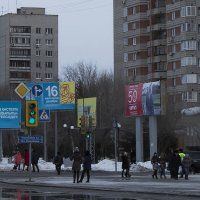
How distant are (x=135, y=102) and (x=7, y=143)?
4874 centimetres

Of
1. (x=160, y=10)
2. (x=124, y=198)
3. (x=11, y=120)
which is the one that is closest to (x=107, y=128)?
(x=11, y=120)

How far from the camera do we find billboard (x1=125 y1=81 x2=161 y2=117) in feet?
175

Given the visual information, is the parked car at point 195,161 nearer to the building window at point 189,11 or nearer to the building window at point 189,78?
the building window at point 189,78

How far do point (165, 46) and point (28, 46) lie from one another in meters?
44.5

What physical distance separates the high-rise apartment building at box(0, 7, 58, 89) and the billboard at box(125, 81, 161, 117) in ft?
293

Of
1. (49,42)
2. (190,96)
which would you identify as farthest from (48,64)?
(190,96)

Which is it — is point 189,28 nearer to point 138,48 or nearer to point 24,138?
point 138,48

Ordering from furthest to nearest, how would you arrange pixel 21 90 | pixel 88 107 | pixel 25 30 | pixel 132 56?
pixel 25 30
pixel 132 56
pixel 88 107
pixel 21 90

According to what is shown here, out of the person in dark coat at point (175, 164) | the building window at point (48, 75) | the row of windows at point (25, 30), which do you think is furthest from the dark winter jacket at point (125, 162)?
the row of windows at point (25, 30)

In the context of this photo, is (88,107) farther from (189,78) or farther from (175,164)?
(189,78)

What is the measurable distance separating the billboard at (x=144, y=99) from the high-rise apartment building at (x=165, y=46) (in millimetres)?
40370

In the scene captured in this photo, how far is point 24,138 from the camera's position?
119 ft

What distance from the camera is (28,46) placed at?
14862 cm

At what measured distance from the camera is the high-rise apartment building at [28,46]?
145 metres
